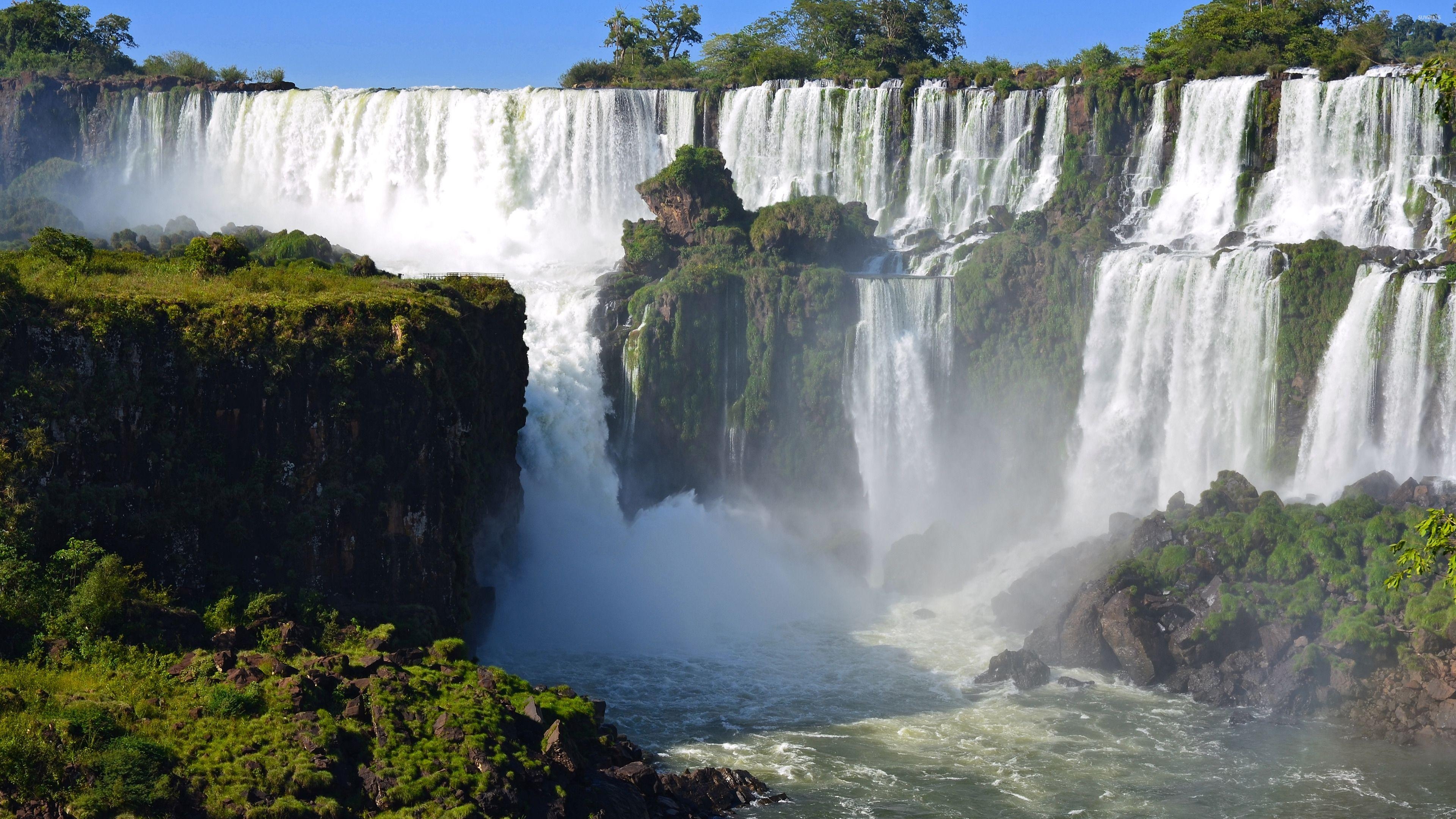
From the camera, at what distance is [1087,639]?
3173 centimetres

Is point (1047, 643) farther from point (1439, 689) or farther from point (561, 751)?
point (561, 751)

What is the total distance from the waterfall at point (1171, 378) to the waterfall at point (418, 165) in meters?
18.4

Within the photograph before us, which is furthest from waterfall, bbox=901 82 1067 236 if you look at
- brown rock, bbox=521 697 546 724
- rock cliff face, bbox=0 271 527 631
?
brown rock, bbox=521 697 546 724

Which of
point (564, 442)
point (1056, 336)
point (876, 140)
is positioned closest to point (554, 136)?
point (876, 140)

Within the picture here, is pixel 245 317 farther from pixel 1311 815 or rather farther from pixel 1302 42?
pixel 1302 42

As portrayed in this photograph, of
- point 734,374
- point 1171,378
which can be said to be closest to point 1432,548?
point 1171,378

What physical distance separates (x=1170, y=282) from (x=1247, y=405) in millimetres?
4041

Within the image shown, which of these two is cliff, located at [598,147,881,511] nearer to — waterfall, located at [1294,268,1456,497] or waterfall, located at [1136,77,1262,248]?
waterfall, located at [1136,77,1262,248]

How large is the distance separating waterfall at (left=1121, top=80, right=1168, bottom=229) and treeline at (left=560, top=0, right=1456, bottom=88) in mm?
1185

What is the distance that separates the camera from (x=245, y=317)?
26.4 metres

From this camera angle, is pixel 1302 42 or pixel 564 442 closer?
pixel 564 442

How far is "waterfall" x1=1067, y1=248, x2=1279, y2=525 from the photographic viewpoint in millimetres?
38188

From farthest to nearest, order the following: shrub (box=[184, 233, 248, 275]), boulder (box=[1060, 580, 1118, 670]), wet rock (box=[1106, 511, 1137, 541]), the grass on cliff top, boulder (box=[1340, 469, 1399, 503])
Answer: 1. wet rock (box=[1106, 511, 1137, 541])
2. boulder (box=[1340, 469, 1399, 503])
3. boulder (box=[1060, 580, 1118, 670])
4. shrub (box=[184, 233, 248, 275])
5. the grass on cliff top

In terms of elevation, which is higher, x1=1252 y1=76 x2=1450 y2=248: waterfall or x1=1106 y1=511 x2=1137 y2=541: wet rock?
x1=1252 y1=76 x2=1450 y2=248: waterfall
